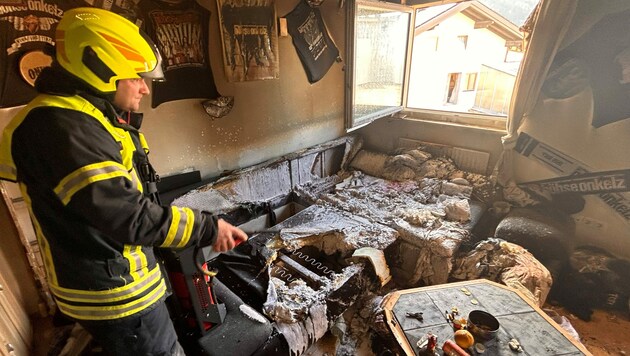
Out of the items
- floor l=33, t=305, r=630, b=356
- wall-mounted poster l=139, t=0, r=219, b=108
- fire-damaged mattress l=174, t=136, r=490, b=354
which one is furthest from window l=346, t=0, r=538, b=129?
floor l=33, t=305, r=630, b=356

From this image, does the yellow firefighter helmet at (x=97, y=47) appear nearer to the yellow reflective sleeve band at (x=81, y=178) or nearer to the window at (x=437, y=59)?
the yellow reflective sleeve band at (x=81, y=178)

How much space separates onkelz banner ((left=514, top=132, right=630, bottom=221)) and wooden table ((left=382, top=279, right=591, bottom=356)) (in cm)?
171

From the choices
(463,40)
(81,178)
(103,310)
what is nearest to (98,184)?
(81,178)

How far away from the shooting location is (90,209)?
92 centimetres

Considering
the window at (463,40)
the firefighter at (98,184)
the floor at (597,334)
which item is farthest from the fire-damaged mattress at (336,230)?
the window at (463,40)

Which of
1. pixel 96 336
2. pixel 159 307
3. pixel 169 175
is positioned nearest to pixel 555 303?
pixel 159 307

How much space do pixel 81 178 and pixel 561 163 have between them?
3.83m

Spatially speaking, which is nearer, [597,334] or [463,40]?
[597,334]

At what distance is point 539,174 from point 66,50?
12.8 feet

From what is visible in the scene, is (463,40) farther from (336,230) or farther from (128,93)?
(128,93)

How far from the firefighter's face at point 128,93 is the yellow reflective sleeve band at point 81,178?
0.31 metres

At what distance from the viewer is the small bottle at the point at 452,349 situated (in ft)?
4.81

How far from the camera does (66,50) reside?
97cm

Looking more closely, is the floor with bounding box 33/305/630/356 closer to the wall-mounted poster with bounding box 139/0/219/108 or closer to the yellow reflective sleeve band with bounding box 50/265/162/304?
the yellow reflective sleeve band with bounding box 50/265/162/304
